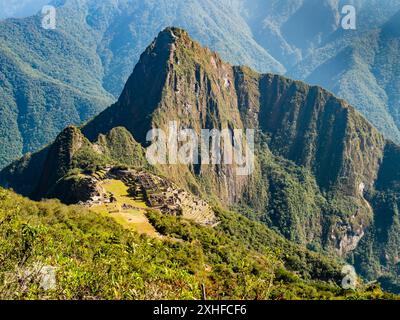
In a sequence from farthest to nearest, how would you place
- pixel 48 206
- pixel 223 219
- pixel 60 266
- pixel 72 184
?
pixel 223 219 < pixel 72 184 < pixel 48 206 < pixel 60 266

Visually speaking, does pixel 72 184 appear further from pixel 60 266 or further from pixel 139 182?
pixel 60 266

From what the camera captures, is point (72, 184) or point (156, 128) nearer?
point (72, 184)

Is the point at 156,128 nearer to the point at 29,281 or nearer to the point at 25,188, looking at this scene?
the point at 25,188

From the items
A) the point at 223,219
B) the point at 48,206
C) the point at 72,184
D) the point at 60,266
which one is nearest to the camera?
the point at 60,266

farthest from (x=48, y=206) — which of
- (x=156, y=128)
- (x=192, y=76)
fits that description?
(x=192, y=76)
